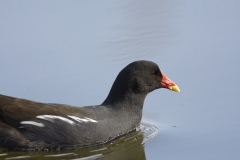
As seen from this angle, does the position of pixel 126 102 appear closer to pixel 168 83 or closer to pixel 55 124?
pixel 168 83

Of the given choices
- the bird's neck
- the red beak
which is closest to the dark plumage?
the bird's neck

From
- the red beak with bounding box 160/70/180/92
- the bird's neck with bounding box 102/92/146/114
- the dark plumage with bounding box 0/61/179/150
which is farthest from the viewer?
the red beak with bounding box 160/70/180/92

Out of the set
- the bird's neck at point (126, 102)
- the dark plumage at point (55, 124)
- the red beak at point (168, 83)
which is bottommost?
the dark plumage at point (55, 124)

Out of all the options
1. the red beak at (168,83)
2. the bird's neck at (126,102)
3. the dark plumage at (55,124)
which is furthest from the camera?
the red beak at (168,83)

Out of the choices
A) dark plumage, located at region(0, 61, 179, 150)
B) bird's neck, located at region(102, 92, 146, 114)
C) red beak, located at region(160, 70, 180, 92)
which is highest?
red beak, located at region(160, 70, 180, 92)

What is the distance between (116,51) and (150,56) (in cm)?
74

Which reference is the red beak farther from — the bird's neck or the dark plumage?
the dark plumage

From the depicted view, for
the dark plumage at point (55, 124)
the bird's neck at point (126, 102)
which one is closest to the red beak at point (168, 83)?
the bird's neck at point (126, 102)

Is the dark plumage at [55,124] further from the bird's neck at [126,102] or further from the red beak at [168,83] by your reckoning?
the red beak at [168,83]

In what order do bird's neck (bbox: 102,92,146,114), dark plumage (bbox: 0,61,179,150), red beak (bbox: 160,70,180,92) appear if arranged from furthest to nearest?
red beak (bbox: 160,70,180,92), bird's neck (bbox: 102,92,146,114), dark plumage (bbox: 0,61,179,150)

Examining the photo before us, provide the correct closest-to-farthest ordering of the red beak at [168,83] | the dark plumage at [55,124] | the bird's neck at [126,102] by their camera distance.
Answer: the dark plumage at [55,124]
the bird's neck at [126,102]
the red beak at [168,83]

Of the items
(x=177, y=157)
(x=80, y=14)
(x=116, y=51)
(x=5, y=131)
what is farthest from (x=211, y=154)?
(x=80, y=14)

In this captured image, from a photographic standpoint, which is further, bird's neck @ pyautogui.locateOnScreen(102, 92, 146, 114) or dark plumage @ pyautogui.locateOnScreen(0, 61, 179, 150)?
bird's neck @ pyautogui.locateOnScreen(102, 92, 146, 114)

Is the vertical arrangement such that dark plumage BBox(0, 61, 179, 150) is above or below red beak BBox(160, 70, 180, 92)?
below
